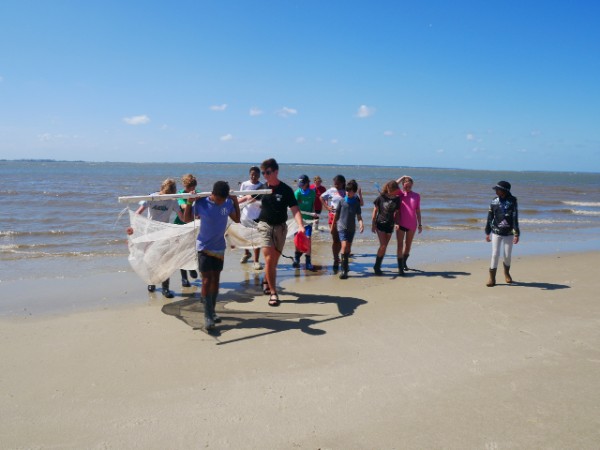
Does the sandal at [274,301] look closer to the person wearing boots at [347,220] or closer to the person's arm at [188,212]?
the person's arm at [188,212]

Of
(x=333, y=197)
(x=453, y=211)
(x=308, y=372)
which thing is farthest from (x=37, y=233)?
(x=453, y=211)

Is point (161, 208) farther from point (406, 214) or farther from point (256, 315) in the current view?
point (406, 214)

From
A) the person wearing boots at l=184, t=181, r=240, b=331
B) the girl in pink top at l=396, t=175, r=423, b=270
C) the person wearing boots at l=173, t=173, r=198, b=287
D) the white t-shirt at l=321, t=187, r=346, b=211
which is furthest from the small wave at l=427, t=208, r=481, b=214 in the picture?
the person wearing boots at l=184, t=181, r=240, b=331

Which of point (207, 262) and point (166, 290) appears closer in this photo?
point (207, 262)

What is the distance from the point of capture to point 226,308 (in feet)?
19.8

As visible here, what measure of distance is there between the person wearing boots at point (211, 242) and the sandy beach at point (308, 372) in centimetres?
35

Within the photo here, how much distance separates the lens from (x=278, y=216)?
20.1 ft

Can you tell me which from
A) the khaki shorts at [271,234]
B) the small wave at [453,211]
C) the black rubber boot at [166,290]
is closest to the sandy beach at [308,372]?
the black rubber boot at [166,290]

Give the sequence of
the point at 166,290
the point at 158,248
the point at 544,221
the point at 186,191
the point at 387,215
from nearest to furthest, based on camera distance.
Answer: the point at 186,191 → the point at 158,248 → the point at 166,290 → the point at 387,215 → the point at 544,221

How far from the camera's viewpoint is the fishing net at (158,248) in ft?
21.0

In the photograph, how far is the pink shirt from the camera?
8.30 metres

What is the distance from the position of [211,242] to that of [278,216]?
132cm

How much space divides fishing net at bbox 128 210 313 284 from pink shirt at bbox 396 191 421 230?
3976mm

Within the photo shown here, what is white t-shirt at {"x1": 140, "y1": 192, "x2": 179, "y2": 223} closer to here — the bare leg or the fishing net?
the fishing net
